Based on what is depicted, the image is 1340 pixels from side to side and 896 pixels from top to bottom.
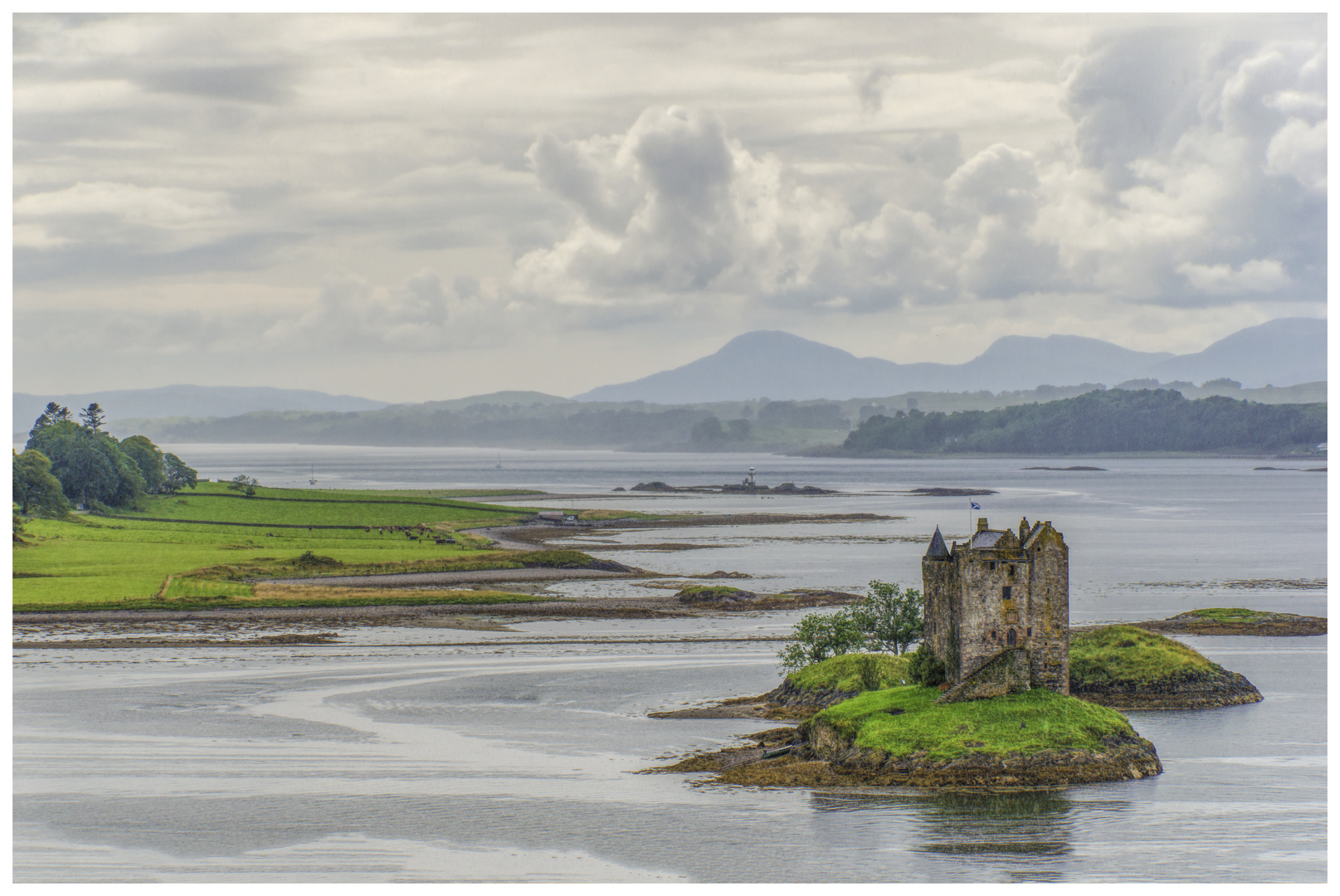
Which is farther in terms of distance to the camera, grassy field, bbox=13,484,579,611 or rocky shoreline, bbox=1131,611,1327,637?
grassy field, bbox=13,484,579,611

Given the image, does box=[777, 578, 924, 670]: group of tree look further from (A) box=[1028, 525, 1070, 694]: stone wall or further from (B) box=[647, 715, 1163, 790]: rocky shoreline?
(A) box=[1028, 525, 1070, 694]: stone wall

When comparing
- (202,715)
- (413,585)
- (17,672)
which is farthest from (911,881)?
(413,585)

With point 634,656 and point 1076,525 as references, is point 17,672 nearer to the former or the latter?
point 634,656

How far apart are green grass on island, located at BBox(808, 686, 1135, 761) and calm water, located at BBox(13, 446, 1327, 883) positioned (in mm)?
2004

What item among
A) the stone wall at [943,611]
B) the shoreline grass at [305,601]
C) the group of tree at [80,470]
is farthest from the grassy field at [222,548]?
the stone wall at [943,611]

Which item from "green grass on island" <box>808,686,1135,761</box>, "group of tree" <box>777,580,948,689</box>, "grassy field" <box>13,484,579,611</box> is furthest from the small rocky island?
"grassy field" <box>13,484,579,611</box>

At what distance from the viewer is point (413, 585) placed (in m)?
101

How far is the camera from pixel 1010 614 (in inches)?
1795

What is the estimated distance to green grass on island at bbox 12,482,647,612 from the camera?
9319 cm

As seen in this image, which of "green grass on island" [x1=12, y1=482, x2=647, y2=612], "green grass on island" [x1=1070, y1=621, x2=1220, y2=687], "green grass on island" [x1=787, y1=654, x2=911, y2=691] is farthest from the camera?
"green grass on island" [x1=12, y1=482, x2=647, y2=612]

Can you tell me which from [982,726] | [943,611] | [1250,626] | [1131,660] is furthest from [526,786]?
[1250,626]

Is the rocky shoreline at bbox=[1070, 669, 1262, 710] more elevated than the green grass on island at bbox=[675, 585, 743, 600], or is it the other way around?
the green grass on island at bbox=[675, 585, 743, 600]

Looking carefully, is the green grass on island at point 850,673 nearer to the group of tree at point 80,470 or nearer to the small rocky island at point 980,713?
the small rocky island at point 980,713

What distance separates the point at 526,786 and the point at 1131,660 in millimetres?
29527
